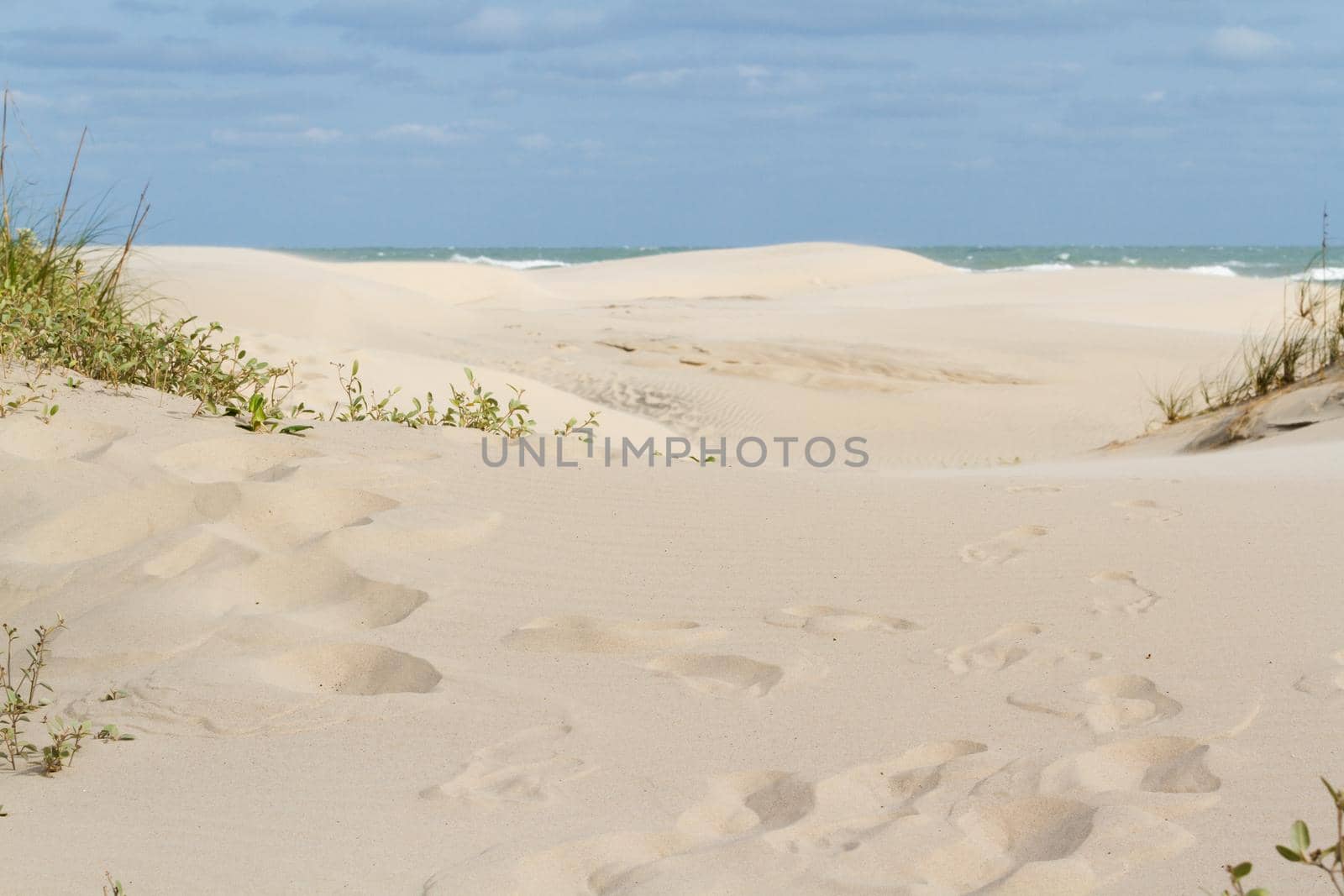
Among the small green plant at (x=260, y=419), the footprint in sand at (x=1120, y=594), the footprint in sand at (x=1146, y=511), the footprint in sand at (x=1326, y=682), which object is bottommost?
the footprint in sand at (x=1326, y=682)

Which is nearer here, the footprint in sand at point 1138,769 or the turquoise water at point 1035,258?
the footprint in sand at point 1138,769

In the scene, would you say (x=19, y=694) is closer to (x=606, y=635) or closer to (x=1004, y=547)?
(x=606, y=635)

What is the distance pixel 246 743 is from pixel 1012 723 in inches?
61.4

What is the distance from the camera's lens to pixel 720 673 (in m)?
2.78

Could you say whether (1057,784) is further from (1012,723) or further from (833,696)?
(833,696)

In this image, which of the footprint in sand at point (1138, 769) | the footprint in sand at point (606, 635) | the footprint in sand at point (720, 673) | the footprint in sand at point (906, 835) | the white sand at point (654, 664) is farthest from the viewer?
the footprint in sand at point (606, 635)

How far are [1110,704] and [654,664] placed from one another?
101 centimetres

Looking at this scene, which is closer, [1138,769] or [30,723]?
[1138,769]

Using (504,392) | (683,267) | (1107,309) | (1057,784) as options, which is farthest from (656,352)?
(683,267)

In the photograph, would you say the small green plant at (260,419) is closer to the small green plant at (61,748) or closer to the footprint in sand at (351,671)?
the footprint in sand at (351,671)

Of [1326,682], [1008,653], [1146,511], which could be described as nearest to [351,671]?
[1008,653]

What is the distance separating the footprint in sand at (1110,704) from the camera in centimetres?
243

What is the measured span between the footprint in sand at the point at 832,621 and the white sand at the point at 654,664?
11mm

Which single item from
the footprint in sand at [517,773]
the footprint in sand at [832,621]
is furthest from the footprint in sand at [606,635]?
the footprint in sand at [517,773]
